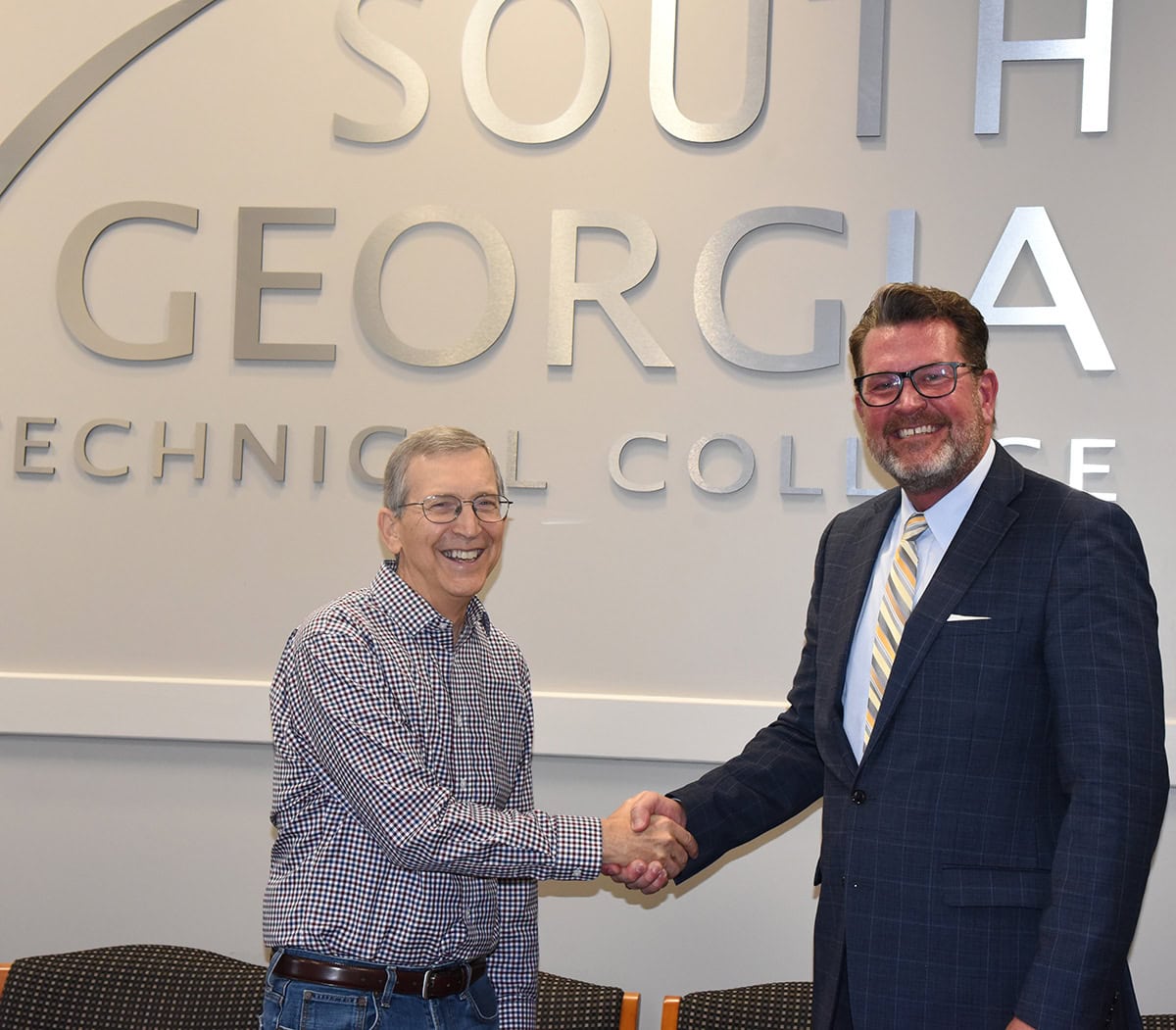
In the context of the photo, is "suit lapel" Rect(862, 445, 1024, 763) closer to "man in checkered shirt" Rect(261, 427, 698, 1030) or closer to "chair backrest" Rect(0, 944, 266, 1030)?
"man in checkered shirt" Rect(261, 427, 698, 1030)

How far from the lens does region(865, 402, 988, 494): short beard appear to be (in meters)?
2.33

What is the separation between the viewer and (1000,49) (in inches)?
130

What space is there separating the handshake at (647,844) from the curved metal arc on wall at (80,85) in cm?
253

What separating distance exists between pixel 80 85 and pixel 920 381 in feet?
8.62

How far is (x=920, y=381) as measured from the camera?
236cm

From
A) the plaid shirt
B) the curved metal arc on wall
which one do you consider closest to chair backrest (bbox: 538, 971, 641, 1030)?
the plaid shirt

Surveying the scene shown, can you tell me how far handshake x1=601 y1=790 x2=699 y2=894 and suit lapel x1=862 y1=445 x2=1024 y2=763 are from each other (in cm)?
59

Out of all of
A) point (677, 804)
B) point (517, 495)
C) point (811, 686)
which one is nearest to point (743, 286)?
point (517, 495)

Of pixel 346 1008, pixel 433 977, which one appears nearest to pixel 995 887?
pixel 433 977

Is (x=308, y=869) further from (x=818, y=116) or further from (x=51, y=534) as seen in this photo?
(x=818, y=116)

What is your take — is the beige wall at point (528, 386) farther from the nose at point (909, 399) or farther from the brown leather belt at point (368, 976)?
the brown leather belt at point (368, 976)

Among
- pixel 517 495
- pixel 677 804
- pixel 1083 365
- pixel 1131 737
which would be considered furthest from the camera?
pixel 517 495

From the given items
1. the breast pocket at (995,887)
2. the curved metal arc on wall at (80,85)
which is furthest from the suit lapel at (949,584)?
the curved metal arc on wall at (80,85)

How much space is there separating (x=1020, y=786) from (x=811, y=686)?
71cm
